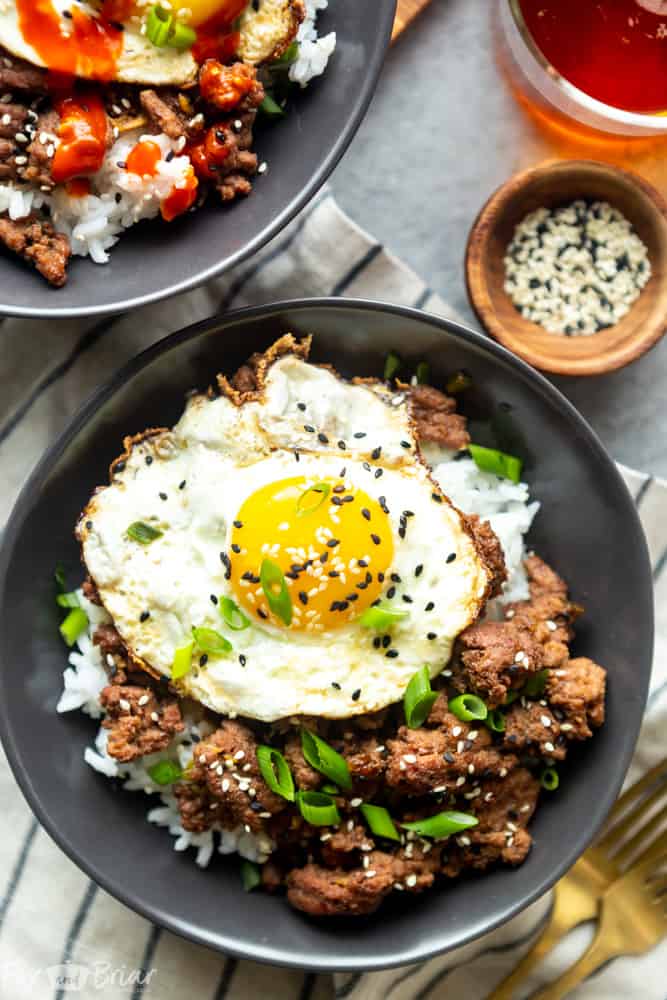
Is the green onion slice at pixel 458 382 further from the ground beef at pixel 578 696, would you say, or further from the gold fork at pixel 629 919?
the gold fork at pixel 629 919

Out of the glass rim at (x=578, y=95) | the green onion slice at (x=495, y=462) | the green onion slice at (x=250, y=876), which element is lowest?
the green onion slice at (x=250, y=876)

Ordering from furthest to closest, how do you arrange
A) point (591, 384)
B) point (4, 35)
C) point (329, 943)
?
point (591, 384), point (329, 943), point (4, 35)

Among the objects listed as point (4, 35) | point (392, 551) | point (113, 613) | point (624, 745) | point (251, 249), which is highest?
point (4, 35)

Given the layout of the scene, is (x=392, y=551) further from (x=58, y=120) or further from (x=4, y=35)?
(x=4, y=35)

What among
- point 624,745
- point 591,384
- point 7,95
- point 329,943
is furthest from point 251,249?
point 329,943

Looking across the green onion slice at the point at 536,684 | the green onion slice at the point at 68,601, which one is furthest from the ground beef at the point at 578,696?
the green onion slice at the point at 68,601

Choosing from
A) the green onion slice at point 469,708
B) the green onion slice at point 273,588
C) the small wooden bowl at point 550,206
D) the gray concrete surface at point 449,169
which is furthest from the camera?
the gray concrete surface at point 449,169
